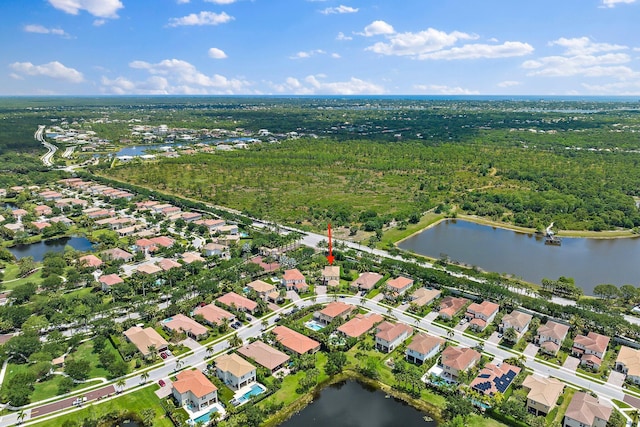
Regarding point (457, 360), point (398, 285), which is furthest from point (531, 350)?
point (398, 285)

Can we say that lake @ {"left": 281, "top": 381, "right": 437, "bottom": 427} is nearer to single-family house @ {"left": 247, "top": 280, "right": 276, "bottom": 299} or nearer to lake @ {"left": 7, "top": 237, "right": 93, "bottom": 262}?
single-family house @ {"left": 247, "top": 280, "right": 276, "bottom": 299}

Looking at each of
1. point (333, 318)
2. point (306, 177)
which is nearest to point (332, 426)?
point (333, 318)

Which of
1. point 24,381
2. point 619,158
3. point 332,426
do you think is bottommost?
point 332,426

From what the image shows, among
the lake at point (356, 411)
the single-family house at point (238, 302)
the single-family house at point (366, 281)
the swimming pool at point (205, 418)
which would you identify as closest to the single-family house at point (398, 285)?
the single-family house at point (366, 281)

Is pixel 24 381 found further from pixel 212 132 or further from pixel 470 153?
pixel 212 132

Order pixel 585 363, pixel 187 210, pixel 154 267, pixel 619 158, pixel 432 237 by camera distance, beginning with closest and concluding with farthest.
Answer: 1. pixel 585 363
2. pixel 154 267
3. pixel 432 237
4. pixel 187 210
5. pixel 619 158

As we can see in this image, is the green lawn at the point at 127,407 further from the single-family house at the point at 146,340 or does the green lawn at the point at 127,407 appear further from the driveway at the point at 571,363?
the driveway at the point at 571,363
